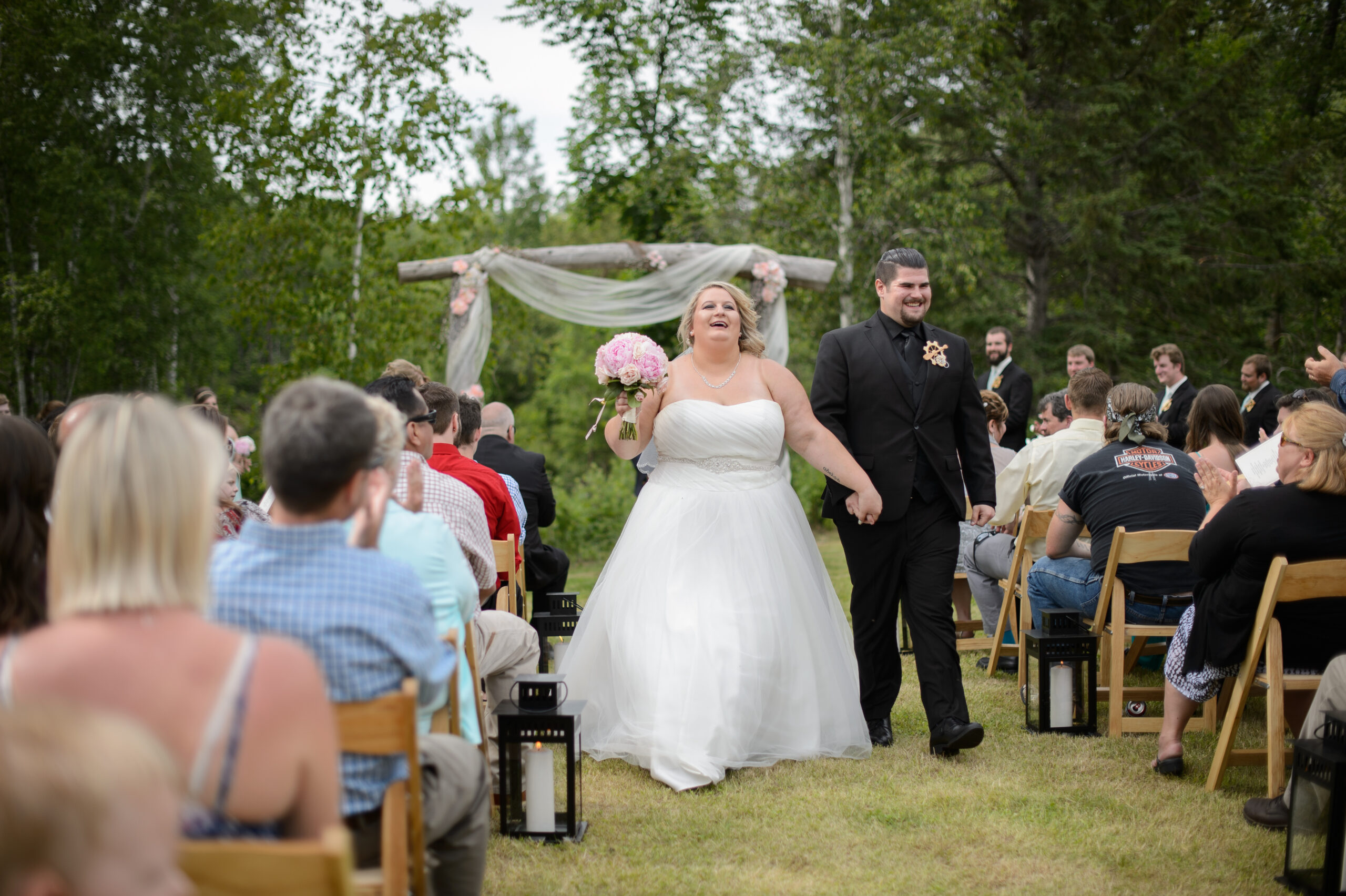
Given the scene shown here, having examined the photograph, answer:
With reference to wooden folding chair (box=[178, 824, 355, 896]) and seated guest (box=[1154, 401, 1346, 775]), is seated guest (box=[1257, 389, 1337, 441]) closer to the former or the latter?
seated guest (box=[1154, 401, 1346, 775])

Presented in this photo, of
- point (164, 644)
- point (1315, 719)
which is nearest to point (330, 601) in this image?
point (164, 644)

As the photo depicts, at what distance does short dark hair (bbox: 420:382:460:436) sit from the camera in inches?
184

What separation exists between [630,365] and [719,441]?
1.81 ft

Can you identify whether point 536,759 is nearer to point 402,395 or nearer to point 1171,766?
point 402,395

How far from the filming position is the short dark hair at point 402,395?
3.64 metres

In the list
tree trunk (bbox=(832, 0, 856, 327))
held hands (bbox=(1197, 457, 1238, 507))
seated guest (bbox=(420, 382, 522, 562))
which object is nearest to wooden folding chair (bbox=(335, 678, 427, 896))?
seated guest (bbox=(420, 382, 522, 562))

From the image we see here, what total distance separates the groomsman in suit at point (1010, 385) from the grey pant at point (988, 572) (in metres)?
2.52

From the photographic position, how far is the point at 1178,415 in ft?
30.2

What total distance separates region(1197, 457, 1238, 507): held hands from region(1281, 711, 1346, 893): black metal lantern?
129cm

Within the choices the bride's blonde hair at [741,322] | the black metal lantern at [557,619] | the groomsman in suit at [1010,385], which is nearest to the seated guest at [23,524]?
the bride's blonde hair at [741,322]

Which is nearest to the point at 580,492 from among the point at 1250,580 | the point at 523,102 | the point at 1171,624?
the point at 1171,624

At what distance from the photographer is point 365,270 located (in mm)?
13570

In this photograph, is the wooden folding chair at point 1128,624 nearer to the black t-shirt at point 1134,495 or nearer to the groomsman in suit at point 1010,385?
the black t-shirt at point 1134,495

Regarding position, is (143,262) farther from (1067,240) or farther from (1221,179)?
(1221,179)
